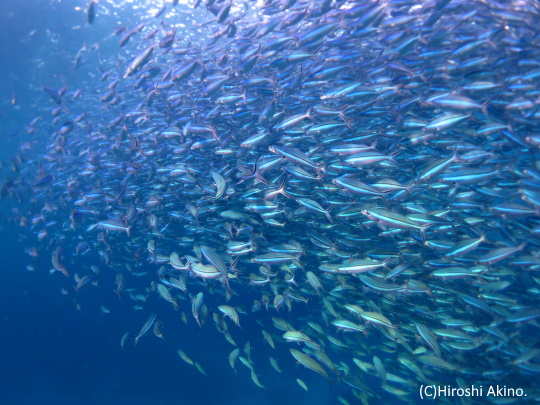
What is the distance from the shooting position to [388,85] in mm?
5539

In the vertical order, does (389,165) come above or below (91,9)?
below

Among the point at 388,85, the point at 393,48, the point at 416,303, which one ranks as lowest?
the point at 416,303

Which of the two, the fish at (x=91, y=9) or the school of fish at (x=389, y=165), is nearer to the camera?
the school of fish at (x=389, y=165)

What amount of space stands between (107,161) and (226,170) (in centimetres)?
504

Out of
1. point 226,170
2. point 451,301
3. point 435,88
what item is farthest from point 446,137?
point 226,170

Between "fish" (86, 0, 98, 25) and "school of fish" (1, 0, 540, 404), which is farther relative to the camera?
"fish" (86, 0, 98, 25)

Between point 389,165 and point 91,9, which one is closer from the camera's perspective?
point 389,165

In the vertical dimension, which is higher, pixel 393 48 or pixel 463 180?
pixel 393 48

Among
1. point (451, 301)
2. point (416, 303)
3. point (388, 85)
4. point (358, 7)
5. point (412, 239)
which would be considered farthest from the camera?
point (416, 303)

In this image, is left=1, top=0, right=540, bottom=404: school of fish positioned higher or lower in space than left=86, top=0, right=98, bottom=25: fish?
lower

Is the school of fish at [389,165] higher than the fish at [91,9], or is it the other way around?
the fish at [91,9]

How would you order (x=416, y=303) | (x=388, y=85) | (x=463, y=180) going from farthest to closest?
1. (x=416, y=303)
2. (x=388, y=85)
3. (x=463, y=180)

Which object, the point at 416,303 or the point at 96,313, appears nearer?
the point at 416,303

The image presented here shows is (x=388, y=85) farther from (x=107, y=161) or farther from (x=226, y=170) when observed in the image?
(x=107, y=161)
